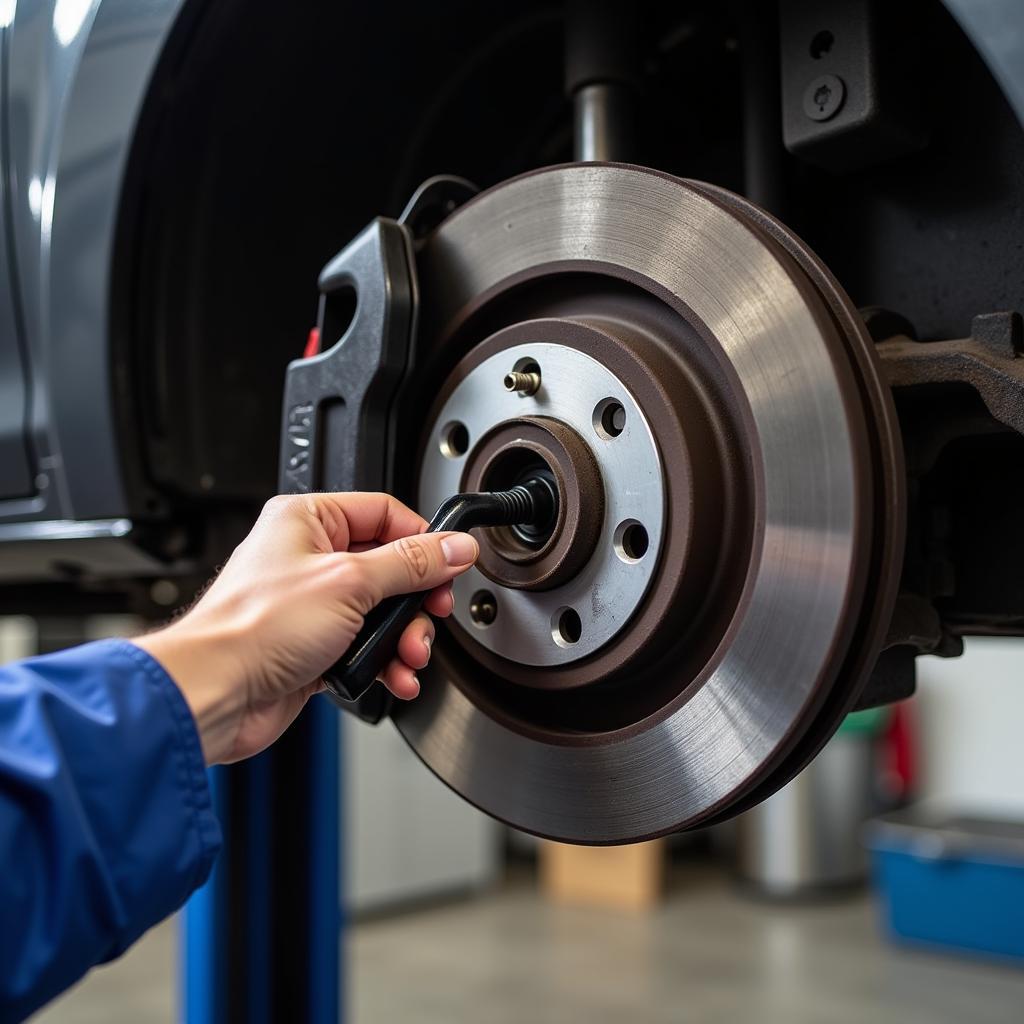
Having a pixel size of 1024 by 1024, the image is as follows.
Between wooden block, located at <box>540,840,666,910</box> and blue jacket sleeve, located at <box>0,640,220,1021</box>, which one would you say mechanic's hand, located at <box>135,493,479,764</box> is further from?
wooden block, located at <box>540,840,666,910</box>

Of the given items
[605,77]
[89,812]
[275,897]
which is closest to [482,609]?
[89,812]

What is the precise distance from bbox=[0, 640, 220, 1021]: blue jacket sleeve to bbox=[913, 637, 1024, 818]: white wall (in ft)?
10.0

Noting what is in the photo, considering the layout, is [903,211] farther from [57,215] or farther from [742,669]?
[57,215]

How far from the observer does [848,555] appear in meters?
0.43

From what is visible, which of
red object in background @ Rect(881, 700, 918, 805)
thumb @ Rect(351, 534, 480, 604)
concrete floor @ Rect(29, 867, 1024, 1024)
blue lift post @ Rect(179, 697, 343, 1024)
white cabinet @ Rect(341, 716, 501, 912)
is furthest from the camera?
red object in background @ Rect(881, 700, 918, 805)

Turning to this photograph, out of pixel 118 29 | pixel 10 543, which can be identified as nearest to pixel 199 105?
pixel 118 29

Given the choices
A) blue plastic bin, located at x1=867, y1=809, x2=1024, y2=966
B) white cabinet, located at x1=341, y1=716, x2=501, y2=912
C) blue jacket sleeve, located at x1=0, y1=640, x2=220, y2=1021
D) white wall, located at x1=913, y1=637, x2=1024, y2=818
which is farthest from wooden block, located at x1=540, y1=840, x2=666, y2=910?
blue jacket sleeve, located at x1=0, y1=640, x2=220, y2=1021

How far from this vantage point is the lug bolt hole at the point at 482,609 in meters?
0.57

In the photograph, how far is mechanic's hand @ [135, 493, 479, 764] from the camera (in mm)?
425

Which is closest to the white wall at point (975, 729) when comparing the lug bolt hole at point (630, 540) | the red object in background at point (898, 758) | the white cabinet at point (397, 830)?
the red object in background at point (898, 758)

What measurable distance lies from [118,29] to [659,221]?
46 cm

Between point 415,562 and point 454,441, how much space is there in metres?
0.12

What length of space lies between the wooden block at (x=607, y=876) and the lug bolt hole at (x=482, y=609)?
2.56 meters

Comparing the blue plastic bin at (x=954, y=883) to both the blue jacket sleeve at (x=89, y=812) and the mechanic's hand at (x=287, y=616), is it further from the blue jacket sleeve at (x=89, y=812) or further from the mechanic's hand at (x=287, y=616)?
the blue jacket sleeve at (x=89, y=812)
